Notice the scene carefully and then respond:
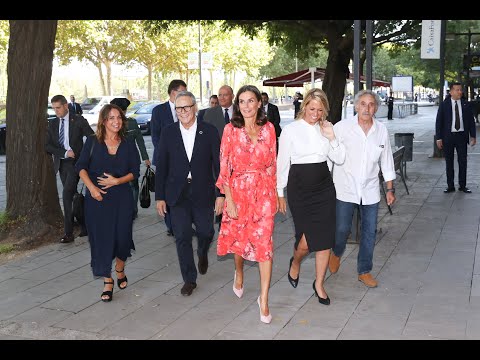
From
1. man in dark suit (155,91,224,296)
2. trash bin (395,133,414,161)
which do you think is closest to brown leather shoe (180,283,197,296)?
man in dark suit (155,91,224,296)

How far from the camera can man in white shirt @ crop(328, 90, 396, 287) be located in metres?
5.50

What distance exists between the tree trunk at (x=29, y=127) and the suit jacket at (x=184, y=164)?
2848 mm

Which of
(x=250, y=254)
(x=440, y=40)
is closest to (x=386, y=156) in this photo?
(x=250, y=254)

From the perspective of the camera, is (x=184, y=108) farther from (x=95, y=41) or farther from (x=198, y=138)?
(x=95, y=41)

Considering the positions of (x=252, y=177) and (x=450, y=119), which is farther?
(x=450, y=119)

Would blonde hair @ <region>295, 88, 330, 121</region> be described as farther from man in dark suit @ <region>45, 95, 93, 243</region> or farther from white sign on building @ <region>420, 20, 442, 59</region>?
white sign on building @ <region>420, 20, 442, 59</region>

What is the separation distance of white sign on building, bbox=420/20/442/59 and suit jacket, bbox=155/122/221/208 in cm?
1211

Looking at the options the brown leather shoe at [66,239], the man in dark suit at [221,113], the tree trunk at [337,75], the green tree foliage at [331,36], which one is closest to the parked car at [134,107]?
the green tree foliage at [331,36]

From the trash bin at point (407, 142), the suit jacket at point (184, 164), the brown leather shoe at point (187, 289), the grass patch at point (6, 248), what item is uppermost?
the suit jacket at point (184, 164)

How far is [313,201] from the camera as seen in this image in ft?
16.8

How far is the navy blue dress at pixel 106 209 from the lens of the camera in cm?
555

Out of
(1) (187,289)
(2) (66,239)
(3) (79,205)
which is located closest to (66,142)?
(2) (66,239)

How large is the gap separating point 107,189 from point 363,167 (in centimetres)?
225

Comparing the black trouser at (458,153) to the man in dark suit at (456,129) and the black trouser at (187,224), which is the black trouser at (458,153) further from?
the black trouser at (187,224)
